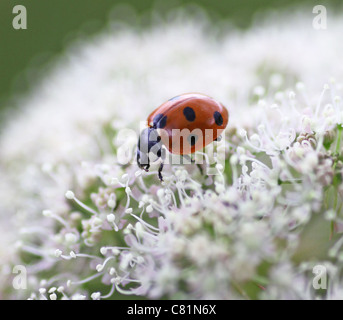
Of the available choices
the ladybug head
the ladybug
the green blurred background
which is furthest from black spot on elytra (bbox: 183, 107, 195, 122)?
the green blurred background

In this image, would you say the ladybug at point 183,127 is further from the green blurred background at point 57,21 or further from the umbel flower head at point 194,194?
the green blurred background at point 57,21

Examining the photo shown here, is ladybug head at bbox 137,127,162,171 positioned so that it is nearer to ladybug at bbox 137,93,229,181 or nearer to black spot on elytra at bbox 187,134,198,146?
ladybug at bbox 137,93,229,181

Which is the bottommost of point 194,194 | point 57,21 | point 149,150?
point 194,194

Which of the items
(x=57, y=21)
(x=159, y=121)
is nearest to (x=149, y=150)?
(x=159, y=121)

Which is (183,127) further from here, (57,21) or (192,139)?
(57,21)

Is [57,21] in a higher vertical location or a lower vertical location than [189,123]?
higher

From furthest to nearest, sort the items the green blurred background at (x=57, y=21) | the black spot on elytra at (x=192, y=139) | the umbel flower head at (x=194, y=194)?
the green blurred background at (x=57, y=21) → the black spot on elytra at (x=192, y=139) → the umbel flower head at (x=194, y=194)

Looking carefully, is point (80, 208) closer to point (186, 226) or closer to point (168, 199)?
point (168, 199)

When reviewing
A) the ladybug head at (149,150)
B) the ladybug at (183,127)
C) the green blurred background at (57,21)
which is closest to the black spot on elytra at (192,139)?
the ladybug at (183,127)
